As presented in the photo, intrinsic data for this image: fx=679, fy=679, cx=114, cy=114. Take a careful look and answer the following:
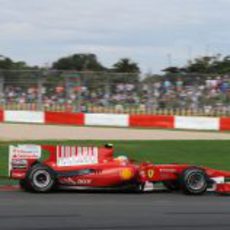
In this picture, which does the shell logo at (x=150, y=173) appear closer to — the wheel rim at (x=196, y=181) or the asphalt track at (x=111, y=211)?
the asphalt track at (x=111, y=211)

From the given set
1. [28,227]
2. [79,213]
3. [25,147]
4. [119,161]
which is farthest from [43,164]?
[28,227]

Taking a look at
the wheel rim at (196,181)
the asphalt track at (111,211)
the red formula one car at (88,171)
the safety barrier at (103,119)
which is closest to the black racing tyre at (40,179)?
the red formula one car at (88,171)

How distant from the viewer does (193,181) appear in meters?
8.62

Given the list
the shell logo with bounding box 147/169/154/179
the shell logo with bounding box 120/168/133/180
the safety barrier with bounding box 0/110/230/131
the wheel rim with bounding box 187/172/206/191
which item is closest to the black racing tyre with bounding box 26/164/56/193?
the shell logo with bounding box 120/168/133/180

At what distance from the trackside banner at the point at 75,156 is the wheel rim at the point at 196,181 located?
1212 mm

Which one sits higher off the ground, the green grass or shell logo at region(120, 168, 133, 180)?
shell logo at region(120, 168, 133, 180)

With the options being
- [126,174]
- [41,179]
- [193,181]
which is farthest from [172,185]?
[41,179]

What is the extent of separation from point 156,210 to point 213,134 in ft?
42.5

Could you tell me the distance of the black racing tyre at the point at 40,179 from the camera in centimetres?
827

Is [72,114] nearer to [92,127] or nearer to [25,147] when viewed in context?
[92,127]

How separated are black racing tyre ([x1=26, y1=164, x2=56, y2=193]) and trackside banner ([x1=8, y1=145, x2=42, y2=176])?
194mm

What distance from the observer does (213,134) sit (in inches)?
787

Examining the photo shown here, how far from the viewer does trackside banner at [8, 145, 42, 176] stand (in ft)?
27.5

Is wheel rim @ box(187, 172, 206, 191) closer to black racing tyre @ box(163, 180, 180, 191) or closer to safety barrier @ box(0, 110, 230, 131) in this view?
black racing tyre @ box(163, 180, 180, 191)
